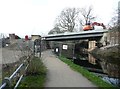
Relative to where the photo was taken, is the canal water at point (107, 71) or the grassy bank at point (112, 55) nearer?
the canal water at point (107, 71)

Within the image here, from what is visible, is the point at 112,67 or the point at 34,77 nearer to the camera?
the point at 34,77

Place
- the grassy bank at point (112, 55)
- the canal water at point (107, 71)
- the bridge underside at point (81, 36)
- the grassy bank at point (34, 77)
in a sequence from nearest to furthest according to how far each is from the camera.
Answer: the grassy bank at point (34, 77) → the canal water at point (107, 71) → the grassy bank at point (112, 55) → the bridge underside at point (81, 36)

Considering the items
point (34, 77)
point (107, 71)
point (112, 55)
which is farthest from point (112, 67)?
point (34, 77)

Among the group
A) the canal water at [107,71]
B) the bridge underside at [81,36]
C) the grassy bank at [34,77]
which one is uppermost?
the bridge underside at [81,36]

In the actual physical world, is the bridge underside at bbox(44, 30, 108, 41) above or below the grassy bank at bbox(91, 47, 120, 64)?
above

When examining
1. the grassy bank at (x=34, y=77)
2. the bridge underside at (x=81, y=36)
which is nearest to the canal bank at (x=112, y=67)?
the grassy bank at (x=34, y=77)

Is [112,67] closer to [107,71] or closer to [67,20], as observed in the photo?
[107,71]

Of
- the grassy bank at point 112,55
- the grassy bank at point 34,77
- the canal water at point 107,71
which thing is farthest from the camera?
the grassy bank at point 112,55

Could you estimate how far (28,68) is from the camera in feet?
46.5

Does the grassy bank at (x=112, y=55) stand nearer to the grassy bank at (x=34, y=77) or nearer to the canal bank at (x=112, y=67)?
the canal bank at (x=112, y=67)

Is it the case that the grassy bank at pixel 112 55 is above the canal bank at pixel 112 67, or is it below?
above

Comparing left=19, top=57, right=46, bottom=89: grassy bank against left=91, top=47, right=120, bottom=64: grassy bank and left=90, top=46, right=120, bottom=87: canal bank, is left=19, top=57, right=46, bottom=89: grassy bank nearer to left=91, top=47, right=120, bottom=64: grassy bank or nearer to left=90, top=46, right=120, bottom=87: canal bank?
left=90, top=46, right=120, bottom=87: canal bank

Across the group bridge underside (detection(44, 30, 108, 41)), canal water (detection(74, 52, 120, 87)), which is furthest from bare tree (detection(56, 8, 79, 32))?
Answer: canal water (detection(74, 52, 120, 87))

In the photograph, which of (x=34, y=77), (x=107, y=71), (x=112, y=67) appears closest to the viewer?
(x=34, y=77)
